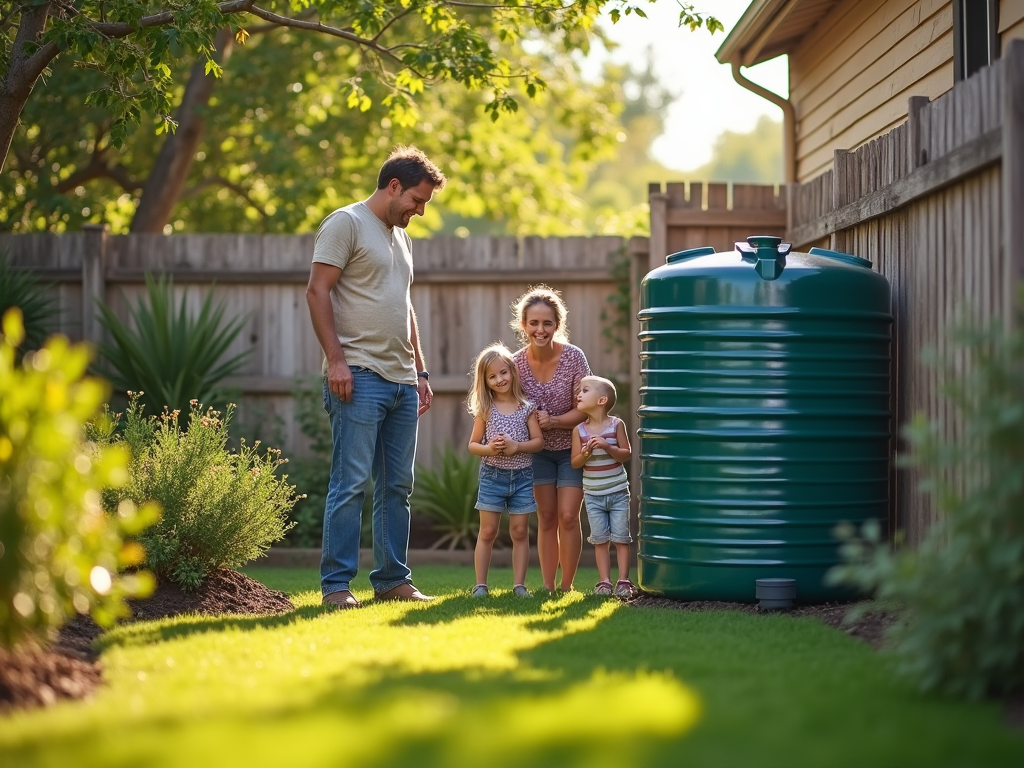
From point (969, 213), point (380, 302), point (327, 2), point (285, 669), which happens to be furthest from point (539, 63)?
point (285, 669)

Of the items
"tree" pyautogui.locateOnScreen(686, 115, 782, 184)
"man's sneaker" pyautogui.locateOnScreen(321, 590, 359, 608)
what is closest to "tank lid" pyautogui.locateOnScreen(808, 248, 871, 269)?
"man's sneaker" pyautogui.locateOnScreen(321, 590, 359, 608)

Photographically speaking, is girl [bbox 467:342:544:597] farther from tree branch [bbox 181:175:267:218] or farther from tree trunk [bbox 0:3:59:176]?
tree branch [bbox 181:175:267:218]

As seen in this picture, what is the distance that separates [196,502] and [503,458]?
5.13ft

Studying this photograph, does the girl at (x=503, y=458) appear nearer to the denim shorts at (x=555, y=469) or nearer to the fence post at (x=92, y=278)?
the denim shorts at (x=555, y=469)

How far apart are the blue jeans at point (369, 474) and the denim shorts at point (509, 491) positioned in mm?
417

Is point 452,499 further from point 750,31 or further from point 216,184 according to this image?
point 216,184

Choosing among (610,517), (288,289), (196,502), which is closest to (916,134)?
(610,517)

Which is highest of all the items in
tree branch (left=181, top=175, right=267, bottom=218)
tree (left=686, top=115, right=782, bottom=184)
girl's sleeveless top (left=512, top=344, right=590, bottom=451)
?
tree (left=686, top=115, right=782, bottom=184)

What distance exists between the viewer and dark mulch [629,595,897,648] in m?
4.93

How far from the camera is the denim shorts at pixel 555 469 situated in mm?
6449

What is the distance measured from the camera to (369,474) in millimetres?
6074

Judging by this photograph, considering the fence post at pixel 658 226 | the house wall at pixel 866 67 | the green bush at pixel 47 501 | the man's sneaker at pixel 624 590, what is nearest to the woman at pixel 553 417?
the man's sneaker at pixel 624 590

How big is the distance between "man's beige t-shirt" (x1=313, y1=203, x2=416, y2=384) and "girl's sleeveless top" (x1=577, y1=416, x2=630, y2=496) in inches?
41.9

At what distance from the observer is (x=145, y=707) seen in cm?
344
